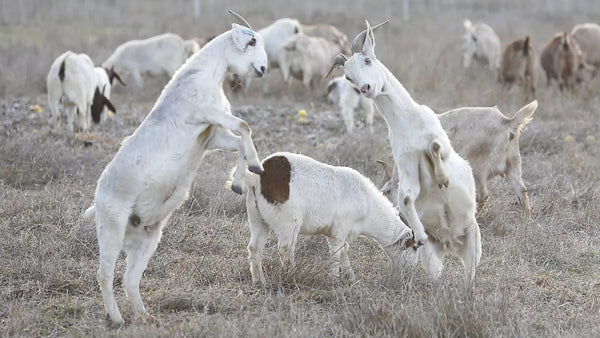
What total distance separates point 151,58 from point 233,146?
13.2 meters

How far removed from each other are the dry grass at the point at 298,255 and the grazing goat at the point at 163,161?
410mm

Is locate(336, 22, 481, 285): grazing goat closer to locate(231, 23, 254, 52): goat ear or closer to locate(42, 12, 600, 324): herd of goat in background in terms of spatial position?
locate(42, 12, 600, 324): herd of goat in background

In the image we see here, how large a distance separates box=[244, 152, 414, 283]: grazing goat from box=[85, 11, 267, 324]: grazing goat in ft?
2.27

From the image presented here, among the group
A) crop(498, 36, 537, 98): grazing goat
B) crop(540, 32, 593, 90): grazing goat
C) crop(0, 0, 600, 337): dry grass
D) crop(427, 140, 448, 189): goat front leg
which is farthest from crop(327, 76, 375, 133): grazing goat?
crop(427, 140, 448, 189): goat front leg

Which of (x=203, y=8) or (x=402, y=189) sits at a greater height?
(x=402, y=189)

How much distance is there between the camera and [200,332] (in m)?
4.96

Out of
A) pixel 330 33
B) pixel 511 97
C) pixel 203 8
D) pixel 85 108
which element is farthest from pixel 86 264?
pixel 203 8

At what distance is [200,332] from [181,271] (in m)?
1.51

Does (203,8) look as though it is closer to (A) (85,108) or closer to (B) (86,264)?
(A) (85,108)

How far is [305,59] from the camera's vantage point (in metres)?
16.8

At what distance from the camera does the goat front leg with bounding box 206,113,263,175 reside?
5.32 metres

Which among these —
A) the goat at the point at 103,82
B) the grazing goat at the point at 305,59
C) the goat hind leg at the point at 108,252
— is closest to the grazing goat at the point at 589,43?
the grazing goat at the point at 305,59

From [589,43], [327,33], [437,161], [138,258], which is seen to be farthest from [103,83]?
[589,43]

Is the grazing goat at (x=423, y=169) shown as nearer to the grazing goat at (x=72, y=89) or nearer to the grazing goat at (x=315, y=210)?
the grazing goat at (x=315, y=210)
